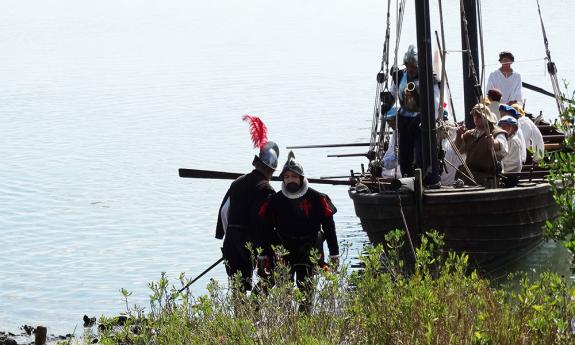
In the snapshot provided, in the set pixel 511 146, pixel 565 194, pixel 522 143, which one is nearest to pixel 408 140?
pixel 511 146

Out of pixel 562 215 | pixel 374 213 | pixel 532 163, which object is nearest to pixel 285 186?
pixel 374 213

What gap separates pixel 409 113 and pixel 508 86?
17.4 feet

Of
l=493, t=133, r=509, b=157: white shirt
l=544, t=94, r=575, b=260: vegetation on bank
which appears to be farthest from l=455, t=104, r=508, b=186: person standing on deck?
l=544, t=94, r=575, b=260: vegetation on bank

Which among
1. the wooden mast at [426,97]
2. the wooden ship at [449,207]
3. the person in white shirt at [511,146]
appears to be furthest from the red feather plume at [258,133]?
the person in white shirt at [511,146]

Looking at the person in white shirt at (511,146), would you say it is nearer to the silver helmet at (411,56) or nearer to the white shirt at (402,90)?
the white shirt at (402,90)

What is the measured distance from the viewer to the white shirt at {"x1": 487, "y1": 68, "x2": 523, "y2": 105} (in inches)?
816

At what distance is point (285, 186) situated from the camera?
38.0ft

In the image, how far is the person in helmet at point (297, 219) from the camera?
11.5 meters

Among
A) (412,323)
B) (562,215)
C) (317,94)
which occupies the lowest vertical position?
(412,323)

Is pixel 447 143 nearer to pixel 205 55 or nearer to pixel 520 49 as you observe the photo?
pixel 520 49

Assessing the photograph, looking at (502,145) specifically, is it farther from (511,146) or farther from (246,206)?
(246,206)

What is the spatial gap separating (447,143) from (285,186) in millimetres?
4805

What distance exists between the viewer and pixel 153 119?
3638cm

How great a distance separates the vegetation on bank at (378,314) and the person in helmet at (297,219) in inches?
95.3
